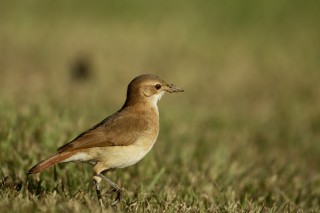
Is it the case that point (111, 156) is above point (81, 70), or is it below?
below

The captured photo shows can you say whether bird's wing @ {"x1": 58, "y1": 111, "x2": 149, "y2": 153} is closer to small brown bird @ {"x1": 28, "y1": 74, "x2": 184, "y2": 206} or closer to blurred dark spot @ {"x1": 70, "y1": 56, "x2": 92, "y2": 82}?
small brown bird @ {"x1": 28, "y1": 74, "x2": 184, "y2": 206}

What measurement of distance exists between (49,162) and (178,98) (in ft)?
29.2

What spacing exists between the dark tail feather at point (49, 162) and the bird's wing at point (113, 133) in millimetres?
54

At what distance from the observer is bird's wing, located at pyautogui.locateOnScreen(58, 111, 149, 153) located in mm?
5750

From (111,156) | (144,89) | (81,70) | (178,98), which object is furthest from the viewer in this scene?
(81,70)

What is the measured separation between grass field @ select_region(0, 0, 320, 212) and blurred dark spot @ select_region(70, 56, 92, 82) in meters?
0.07

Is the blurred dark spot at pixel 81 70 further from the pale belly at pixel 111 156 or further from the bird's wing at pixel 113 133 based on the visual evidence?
the pale belly at pixel 111 156

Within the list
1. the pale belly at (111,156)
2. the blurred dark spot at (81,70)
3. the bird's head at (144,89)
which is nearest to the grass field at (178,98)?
the blurred dark spot at (81,70)

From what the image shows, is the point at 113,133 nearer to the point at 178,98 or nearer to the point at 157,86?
the point at 157,86

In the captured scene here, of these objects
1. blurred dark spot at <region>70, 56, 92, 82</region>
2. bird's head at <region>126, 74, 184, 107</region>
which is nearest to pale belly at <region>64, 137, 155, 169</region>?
bird's head at <region>126, 74, 184, 107</region>

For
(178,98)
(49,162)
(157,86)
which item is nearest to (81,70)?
(178,98)

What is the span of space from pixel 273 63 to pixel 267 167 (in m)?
8.30

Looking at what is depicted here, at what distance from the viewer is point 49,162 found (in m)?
5.52

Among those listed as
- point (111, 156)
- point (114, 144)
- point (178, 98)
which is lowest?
point (178, 98)
